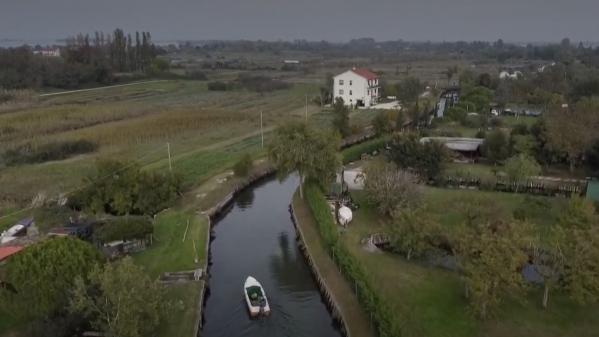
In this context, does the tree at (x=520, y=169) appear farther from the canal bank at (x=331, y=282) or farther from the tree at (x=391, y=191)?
the canal bank at (x=331, y=282)

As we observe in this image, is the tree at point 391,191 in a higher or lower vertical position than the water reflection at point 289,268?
higher

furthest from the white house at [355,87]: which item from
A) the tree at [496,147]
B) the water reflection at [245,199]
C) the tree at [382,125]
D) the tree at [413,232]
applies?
the tree at [413,232]

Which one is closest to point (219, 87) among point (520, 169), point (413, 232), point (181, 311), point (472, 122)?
point (472, 122)

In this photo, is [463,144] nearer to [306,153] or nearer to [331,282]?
[306,153]

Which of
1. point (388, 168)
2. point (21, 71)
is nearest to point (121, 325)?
point (388, 168)

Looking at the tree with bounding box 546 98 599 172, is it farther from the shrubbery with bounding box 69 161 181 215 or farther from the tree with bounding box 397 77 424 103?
the shrubbery with bounding box 69 161 181 215

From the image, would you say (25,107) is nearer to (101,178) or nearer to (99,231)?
(101,178)
